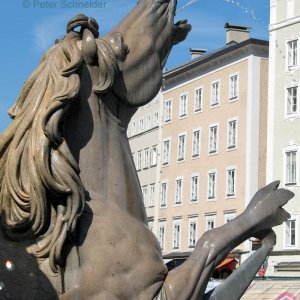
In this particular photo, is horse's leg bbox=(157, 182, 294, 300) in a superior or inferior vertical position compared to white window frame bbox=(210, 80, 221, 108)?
inferior

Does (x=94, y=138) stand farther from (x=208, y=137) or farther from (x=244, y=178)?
(x=208, y=137)

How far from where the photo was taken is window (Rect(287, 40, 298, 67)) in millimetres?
49062

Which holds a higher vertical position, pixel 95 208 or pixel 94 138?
pixel 94 138

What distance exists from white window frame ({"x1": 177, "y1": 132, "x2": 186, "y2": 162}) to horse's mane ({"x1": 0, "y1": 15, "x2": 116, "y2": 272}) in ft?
189

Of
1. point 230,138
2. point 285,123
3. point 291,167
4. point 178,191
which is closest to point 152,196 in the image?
point 178,191

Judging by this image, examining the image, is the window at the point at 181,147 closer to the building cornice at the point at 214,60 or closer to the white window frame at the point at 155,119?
the building cornice at the point at 214,60

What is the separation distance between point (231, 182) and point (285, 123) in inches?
271

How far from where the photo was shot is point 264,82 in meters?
53.7

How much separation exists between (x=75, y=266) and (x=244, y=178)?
50.0 meters

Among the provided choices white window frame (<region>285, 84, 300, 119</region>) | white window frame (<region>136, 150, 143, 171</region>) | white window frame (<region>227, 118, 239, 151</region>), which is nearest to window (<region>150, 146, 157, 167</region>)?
white window frame (<region>136, 150, 143, 171</region>)

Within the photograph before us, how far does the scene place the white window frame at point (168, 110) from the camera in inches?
2496

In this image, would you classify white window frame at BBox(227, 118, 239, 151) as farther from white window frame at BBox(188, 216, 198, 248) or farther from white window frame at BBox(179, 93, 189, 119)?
white window frame at BBox(179, 93, 189, 119)

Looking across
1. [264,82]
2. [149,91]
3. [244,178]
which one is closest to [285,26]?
[264,82]

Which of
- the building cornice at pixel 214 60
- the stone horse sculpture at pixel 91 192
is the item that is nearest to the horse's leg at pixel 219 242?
the stone horse sculpture at pixel 91 192
